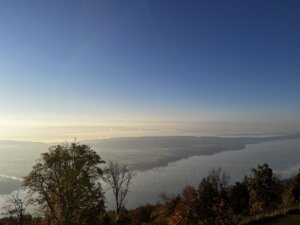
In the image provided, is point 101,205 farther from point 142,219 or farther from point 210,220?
point 142,219

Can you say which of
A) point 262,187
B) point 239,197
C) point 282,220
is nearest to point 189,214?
point 282,220

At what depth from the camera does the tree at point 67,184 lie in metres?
31.6

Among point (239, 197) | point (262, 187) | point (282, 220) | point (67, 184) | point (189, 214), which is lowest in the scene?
point (239, 197)

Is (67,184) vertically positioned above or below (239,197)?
above

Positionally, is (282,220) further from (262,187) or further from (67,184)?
(262,187)

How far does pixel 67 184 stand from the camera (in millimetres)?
32219

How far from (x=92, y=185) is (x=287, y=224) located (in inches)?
922

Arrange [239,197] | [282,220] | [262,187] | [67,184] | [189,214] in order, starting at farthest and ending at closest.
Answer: [239,197] → [262,187] → [282,220] → [189,214] → [67,184]

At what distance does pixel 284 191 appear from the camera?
293ft

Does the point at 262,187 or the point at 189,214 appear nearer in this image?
the point at 189,214

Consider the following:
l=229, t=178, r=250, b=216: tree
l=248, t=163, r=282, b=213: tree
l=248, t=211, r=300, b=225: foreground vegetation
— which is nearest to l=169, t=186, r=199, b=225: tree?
l=248, t=211, r=300, b=225: foreground vegetation

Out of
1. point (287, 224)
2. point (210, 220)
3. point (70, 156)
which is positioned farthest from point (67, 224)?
point (287, 224)

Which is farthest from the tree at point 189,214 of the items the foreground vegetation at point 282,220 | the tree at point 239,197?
the tree at point 239,197

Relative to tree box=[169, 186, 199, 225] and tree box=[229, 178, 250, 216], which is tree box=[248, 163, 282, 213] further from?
tree box=[169, 186, 199, 225]
